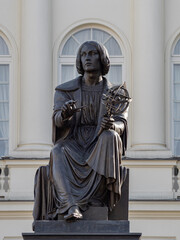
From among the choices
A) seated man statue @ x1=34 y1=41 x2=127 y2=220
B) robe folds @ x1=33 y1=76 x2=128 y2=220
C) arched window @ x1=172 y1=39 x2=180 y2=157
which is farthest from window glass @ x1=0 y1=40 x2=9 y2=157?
robe folds @ x1=33 y1=76 x2=128 y2=220

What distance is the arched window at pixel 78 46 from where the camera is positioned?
100 feet

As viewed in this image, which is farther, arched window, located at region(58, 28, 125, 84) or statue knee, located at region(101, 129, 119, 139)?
arched window, located at region(58, 28, 125, 84)

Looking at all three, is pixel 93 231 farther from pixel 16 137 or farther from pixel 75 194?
pixel 16 137

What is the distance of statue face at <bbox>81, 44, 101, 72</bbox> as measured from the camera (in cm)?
1706

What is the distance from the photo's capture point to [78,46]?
100 feet

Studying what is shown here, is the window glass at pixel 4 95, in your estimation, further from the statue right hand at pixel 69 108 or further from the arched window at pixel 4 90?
A: the statue right hand at pixel 69 108

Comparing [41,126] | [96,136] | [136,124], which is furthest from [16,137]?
[96,136]

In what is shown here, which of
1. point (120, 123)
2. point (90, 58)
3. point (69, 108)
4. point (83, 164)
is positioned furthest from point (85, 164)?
point (90, 58)

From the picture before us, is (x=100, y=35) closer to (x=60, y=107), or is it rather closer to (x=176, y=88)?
(x=176, y=88)

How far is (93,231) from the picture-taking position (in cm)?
1592

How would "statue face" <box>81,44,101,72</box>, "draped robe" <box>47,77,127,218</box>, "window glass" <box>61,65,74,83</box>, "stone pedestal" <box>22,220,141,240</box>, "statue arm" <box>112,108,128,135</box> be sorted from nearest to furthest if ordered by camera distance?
"stone pedestal" <box>22,220,141,240</box>
"draped robe" <box>47,77,127,218</box>
"statue arm" <box>112,108,128,135</box>
"statue face" <box>81,44,101,72</box>
"window glass" <box>61,65,74,83</box>

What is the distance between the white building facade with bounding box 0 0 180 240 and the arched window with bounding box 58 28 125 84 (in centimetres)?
2

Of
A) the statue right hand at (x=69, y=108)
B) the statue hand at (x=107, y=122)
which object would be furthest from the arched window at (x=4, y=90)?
the statue hand at (x=107, y=122)

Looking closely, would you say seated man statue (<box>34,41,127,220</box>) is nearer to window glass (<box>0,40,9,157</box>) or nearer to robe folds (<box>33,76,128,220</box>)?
→ robe folds (<box>33,76,128,220</box>)
